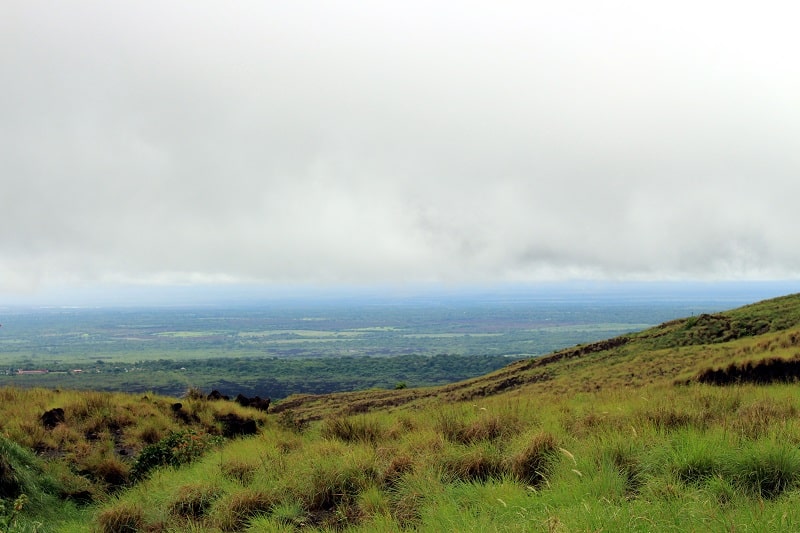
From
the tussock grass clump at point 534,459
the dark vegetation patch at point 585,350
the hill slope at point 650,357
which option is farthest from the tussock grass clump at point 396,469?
the dark vegetation patch at point 585,350

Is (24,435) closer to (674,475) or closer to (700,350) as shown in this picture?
(674,475)

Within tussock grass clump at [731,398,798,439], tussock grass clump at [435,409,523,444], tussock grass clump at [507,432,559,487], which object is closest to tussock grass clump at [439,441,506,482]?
tussock grass clump at [507,432,559,487]

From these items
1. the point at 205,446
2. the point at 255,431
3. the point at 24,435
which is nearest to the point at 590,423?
the point at 205,446

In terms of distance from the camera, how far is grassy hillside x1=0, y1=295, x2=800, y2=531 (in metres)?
5.11

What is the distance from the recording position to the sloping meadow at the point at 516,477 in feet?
16.1

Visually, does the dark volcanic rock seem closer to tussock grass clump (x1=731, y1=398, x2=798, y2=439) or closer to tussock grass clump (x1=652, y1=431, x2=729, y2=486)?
tussock grass clump (x1=652, y1=431, x2=729, y2=486)

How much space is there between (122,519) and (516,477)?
17.5 ft

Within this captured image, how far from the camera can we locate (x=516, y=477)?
6.43 metres

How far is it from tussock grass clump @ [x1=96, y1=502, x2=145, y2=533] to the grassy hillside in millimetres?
22

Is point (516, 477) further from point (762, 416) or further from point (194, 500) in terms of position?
point (194, 500)

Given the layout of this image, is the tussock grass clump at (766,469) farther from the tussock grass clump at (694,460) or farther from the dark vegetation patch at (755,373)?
the dark vegetation patch at (755,373)

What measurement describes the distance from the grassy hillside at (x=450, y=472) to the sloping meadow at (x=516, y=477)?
24 millimetres

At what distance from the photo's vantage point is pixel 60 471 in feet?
33.2

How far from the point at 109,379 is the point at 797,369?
12164 cm
